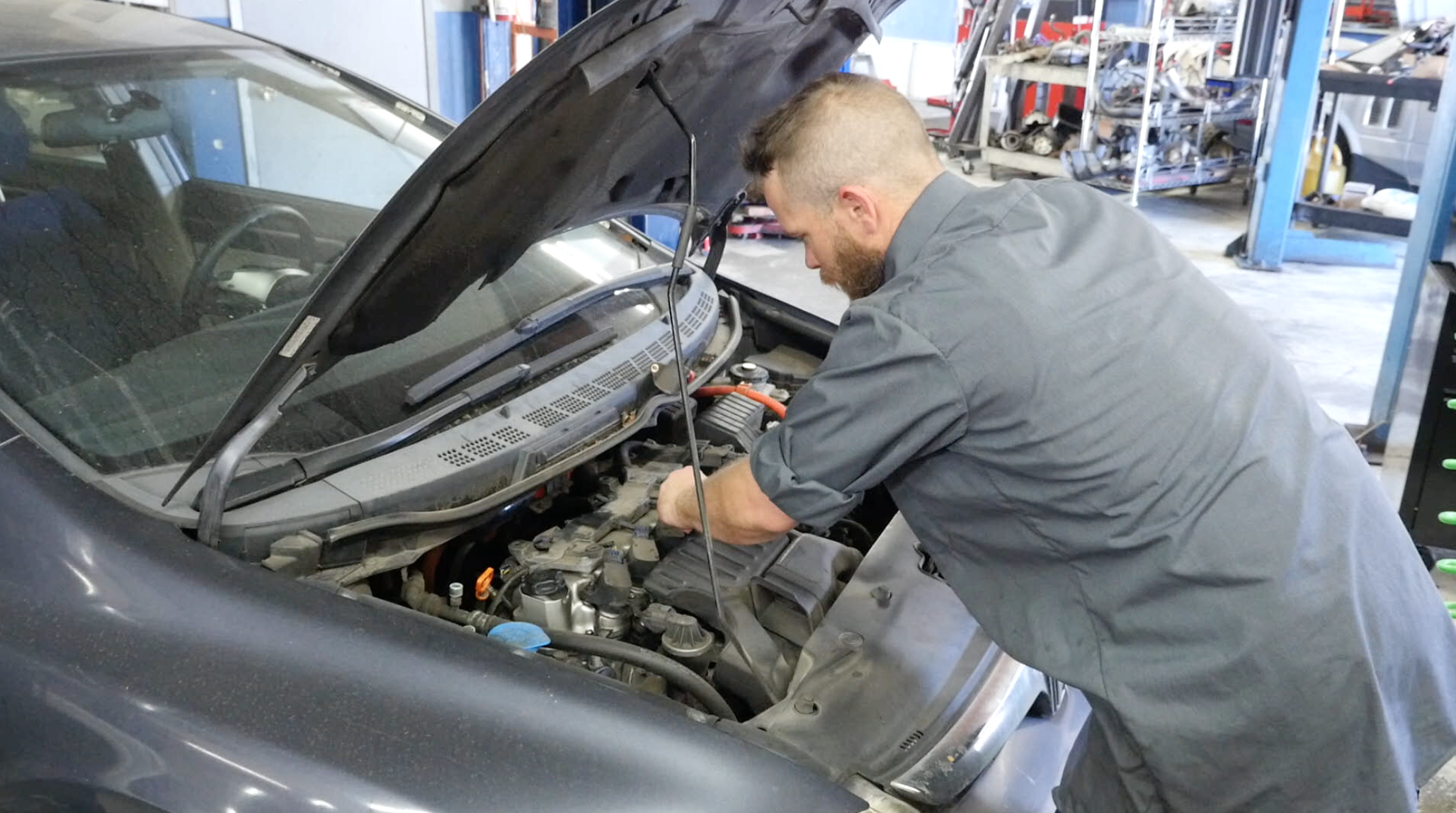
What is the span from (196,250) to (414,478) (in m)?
0.61

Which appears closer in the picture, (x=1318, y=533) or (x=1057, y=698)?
(x=1318, y=533)

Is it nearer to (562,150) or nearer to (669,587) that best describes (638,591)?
(669,587)

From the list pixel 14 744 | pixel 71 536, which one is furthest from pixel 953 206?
pixel 14 744

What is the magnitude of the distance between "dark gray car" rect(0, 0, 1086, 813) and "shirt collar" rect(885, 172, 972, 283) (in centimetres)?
33

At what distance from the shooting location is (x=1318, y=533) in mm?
1311

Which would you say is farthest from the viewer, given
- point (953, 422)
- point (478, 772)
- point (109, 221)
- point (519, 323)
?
point (519, 323)

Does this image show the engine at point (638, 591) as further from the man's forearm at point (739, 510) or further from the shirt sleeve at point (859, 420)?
the shirt sleeve at point (859, 420)

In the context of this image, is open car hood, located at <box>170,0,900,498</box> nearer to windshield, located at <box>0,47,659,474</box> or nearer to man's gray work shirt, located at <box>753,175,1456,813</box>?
windshield, located at <box>0,47,659,474</box>

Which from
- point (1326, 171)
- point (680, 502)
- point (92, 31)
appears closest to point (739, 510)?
point (680, 502)

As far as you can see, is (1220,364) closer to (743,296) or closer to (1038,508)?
(1038,508)

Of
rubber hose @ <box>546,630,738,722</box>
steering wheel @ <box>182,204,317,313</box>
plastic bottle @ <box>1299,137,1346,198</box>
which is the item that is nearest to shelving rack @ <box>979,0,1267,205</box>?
plastic bottle @ <box>1299,137,1346,198</box>

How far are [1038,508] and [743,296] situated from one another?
4.73 ft

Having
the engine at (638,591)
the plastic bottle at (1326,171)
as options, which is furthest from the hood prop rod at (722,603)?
the plastic bottle at (1326,171)

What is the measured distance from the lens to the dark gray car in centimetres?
122
